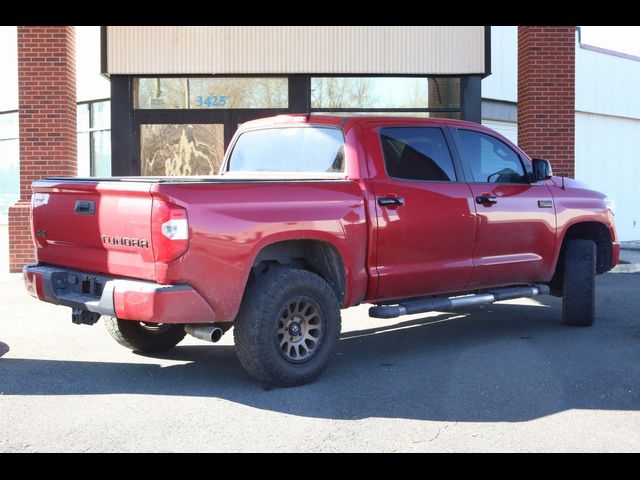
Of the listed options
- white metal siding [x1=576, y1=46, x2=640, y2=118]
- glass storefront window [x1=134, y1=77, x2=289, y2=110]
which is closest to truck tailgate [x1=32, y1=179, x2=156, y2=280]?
glass storefront window [x1=134, y1=77, x2=289, y2=110]

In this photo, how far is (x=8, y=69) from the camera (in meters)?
22.3

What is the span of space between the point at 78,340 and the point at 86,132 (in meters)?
12.2

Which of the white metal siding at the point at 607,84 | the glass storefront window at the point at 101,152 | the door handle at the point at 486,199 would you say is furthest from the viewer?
the white metal siding at the point at 607,84

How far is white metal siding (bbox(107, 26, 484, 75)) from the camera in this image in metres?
13.8

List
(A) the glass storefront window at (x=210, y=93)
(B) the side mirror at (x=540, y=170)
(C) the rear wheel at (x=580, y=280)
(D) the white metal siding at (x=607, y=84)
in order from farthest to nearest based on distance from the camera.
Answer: (D) the white metal siding at (x=607, y=84) < (A) the glass storefront window at (x=210, y=93) < (C) the rear wheel at (x=580, y=280) < (B) the side mirror at (x=540, y=170)

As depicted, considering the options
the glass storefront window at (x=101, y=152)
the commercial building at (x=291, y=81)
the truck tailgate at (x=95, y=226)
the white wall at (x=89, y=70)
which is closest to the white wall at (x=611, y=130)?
the commercial building at (x=291, y=81)

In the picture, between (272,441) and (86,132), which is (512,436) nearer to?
(272,441)

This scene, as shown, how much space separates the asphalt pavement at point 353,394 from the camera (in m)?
4.65

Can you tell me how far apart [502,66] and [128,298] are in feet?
49.3

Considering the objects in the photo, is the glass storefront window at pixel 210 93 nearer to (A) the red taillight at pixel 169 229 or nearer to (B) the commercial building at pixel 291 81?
(B) the commercial building at pixel 291 81

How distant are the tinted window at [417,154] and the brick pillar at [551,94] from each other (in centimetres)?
682

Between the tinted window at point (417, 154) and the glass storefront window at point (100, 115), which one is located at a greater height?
the glass storefront window at point (100, 115)

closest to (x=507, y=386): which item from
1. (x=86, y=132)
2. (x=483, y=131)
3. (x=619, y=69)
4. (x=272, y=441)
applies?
(x=272, y=441)

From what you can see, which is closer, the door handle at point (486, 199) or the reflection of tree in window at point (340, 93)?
the door handle at point (486, 199)
